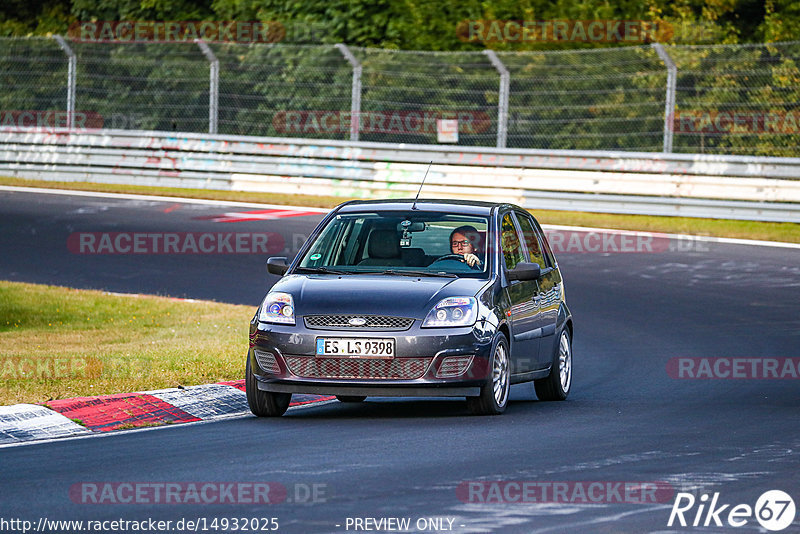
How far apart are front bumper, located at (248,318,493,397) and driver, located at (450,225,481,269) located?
93 centimetres

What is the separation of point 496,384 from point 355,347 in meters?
1.09

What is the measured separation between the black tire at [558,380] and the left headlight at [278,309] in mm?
2315

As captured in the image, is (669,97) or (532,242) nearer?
(532,242)

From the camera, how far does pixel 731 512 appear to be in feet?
22.1

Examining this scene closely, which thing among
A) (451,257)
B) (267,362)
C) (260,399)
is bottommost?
(260,399)

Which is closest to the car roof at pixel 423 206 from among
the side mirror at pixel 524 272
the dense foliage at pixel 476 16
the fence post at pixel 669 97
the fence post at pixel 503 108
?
the side mirror at pixel 524 272

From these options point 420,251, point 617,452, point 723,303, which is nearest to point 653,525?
point 617,452

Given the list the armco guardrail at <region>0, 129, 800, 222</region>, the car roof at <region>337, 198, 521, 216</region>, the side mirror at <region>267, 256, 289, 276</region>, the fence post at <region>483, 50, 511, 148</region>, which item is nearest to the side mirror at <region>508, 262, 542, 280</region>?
the car roof at <region>337, 198, 521, 216</region>

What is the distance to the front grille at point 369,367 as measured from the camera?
31.2 feet

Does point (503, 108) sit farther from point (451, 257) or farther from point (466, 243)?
point (451, 257)

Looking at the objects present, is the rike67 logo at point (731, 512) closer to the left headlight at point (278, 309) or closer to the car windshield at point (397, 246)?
the left headlight at point (278, 309)

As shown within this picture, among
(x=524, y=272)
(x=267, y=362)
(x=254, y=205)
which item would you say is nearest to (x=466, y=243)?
(x=524, y=272)

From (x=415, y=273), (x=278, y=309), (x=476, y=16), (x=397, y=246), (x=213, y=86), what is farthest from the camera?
(x=476, y=16)

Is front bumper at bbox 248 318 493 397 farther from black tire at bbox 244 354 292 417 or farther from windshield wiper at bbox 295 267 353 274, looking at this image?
windshield wiper at bbox 295 267 353 274
